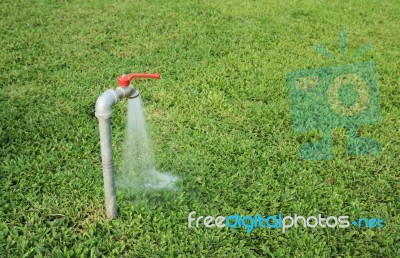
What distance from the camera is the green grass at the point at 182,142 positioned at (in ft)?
9.18

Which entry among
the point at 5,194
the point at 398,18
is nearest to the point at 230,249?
the point at 5,194

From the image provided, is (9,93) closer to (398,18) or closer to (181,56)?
(181,56)

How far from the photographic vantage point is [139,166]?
3.48 meters

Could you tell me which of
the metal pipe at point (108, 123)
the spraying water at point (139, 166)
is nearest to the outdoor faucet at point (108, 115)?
the metal pipe at point (108, 123)

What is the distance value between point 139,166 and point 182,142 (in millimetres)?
533

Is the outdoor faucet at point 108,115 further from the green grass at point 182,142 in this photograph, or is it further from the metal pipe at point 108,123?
the green grass at point 182,142

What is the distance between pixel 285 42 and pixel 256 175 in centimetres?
374

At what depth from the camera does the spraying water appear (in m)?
3.22

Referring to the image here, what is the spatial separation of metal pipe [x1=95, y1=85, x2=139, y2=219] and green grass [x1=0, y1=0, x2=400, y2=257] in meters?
0.39

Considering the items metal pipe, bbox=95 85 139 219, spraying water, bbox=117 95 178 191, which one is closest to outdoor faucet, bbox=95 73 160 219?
metal pipe, bbox=95 85 139 219

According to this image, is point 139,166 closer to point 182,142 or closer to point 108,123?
point 182,142

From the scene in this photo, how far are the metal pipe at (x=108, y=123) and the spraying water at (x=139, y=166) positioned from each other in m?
0.41

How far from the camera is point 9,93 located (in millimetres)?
4422

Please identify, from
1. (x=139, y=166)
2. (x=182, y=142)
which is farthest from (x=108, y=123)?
(x=182, y=142)
